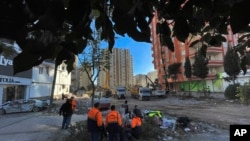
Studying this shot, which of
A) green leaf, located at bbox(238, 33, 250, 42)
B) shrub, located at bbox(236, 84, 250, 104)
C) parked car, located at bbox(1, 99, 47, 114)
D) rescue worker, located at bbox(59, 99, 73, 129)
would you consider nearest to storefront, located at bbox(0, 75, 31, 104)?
parked car, located at bbox(1, 99, 47, 114)

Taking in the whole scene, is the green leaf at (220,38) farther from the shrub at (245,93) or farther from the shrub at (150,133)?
the shrub at (245,93)

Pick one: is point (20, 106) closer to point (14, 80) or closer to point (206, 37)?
point (14, 80)

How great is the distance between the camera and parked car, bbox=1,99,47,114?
26094 mm

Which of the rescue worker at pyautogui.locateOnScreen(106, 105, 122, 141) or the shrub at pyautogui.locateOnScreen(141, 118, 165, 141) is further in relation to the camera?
the shrub at pyautogui.locateOnScreen(141, 118, 165, 141)

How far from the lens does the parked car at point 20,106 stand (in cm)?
2609

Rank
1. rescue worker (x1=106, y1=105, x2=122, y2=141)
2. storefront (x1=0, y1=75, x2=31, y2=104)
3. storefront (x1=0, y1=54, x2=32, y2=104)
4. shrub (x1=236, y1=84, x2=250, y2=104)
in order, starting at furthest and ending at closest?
storefront (x1=0, y1=75, x2=31, y2=104) → storefront (x1=0, y1=54, x2=32, y2=104) → shrub (x1=236, y1=84, x2=250, y2=104) → rescue worker (x1=106, y1=105, x2=122, y2=141)

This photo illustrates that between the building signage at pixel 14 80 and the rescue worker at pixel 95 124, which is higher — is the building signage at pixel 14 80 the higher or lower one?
the higher one

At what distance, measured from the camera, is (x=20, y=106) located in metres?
26.6

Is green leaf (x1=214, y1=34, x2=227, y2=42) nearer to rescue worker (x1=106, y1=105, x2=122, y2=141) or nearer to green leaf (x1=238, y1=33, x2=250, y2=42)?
green leaf (x1=238, y1=33, x2=250, y2=42)

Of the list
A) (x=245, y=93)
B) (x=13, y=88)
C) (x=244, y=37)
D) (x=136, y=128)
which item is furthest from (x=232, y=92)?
(x=244, y=37)

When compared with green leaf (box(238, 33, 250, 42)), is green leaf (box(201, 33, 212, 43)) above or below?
below

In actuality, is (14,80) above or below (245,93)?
above

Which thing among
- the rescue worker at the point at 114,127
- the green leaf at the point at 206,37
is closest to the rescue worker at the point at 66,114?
the rescue worker at the point at 114,127

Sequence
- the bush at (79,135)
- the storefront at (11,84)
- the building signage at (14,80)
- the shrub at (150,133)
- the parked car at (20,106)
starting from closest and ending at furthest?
the bush at (79,135), the shrub at (150,133), the parked car at (20,106), the storefront at (11,84), the building signage at (14,80)
